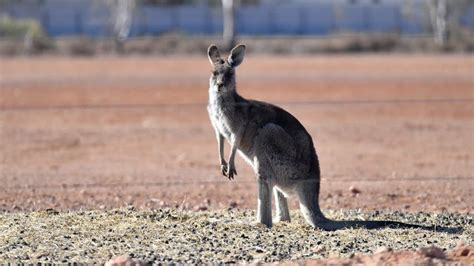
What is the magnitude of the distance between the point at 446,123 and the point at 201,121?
16.4ft

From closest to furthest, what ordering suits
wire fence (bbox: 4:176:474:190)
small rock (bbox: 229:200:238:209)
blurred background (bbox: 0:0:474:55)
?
small rock (bbox: 229:200:238:209) < wire fence (bbox: 4:176:474:190) < blurred background (bbox: 0:0:474:55)

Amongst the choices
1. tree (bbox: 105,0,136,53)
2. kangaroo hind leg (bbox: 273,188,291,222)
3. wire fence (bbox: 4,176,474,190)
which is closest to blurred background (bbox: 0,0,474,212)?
Result: wire fence (bbox: 4,176,474,190)

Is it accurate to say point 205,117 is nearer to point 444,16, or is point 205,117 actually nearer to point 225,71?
point 225,71

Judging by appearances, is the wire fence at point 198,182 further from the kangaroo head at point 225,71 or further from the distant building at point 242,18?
the distant building at point 242,18

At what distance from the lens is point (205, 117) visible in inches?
885

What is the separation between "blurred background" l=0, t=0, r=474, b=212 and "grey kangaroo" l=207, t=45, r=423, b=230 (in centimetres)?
216

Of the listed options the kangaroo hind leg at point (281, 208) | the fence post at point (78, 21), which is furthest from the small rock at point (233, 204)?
the fence post at point (78, 21)

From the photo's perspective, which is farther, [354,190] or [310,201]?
[354,190]

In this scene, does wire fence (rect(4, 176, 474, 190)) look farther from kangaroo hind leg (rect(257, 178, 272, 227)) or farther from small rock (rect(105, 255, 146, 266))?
small rock (rect(105, 255, 146, 266))

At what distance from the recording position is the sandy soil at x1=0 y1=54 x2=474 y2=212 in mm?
13023

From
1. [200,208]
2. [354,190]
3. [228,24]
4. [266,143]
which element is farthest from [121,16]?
[266,143]


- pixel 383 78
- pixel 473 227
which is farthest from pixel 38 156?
pixel 383 78

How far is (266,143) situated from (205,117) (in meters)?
12.7

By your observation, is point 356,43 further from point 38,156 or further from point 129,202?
point 129,202
